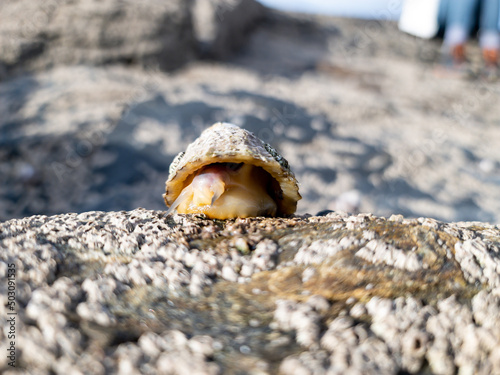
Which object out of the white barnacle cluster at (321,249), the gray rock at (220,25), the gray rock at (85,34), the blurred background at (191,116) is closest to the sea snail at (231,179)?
the white barnacle cluster at (321,249)

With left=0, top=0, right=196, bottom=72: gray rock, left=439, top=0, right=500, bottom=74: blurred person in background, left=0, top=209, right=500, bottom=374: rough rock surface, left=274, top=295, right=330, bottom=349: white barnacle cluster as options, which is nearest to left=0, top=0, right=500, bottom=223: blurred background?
left=0, top=0, right=196, bottom=72: gray rock

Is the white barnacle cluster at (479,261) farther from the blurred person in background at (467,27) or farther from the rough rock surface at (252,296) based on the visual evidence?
the blurred person in background at (467,27)

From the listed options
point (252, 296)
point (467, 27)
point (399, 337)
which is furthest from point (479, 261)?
point (467, 27)

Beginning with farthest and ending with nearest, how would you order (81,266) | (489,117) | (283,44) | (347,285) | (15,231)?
(283,44)
(489,117)
(15,231)
(81,266)
(347,285)

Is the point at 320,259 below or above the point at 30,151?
above

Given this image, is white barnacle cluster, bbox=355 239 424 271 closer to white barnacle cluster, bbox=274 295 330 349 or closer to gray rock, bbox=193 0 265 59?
white barnacle cluster, bbox=274 295 330 349

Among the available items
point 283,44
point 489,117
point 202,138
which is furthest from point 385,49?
point 202,138

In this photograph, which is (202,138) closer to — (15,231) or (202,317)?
(15,231)
